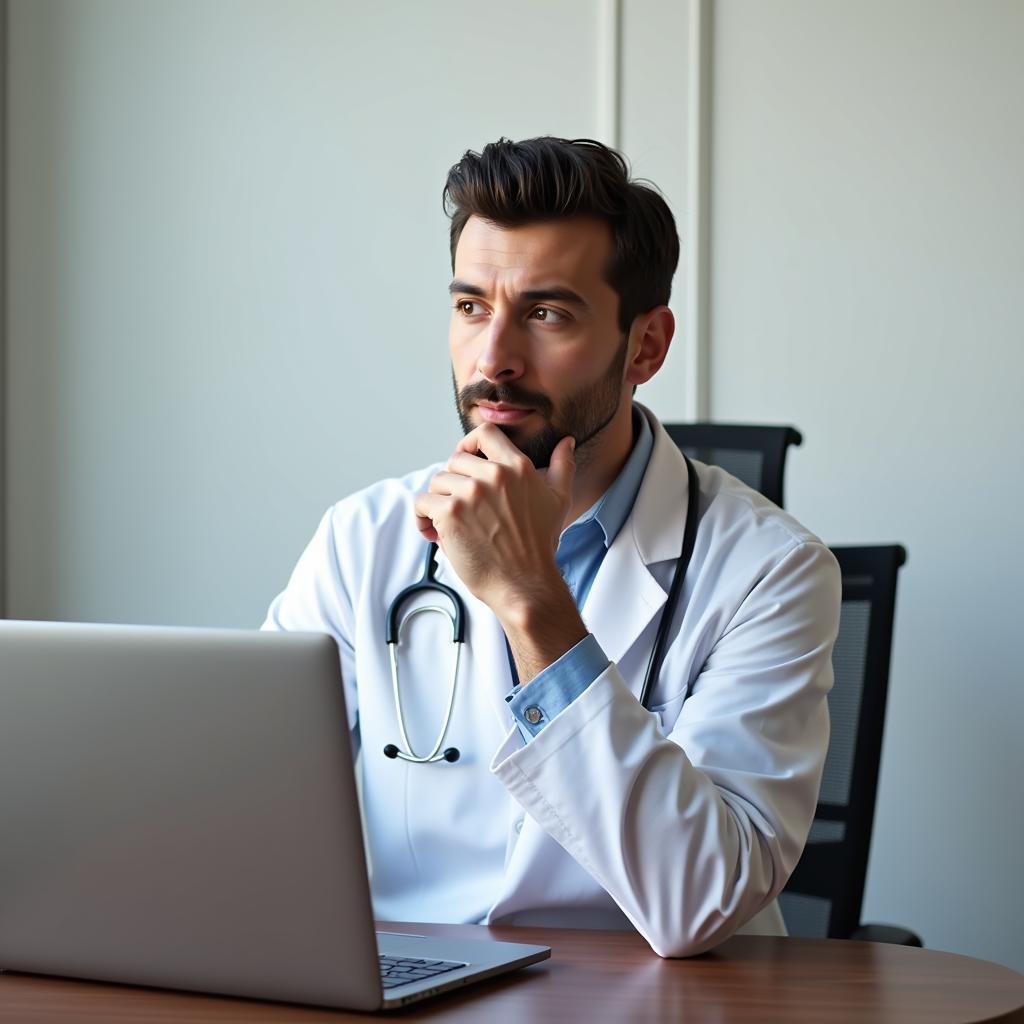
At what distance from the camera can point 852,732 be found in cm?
182

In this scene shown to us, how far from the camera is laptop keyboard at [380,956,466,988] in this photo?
0.93 m

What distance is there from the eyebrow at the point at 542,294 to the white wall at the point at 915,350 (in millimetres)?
1043

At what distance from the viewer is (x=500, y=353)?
154 cm

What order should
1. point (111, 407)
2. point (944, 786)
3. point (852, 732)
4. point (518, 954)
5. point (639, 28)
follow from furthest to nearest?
point (111, 407) → point (639, 28) → point (944, 786) → point (852, 732) → point (518, 954)

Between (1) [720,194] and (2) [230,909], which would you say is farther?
(1) [720,194]

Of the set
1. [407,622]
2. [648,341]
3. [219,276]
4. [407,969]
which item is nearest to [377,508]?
[407,622]

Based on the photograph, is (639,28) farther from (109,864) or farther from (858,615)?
(109,864)

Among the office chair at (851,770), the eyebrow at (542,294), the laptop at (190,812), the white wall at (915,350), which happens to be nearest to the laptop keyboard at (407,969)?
the laptop at (190,812)

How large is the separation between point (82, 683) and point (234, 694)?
111 mm

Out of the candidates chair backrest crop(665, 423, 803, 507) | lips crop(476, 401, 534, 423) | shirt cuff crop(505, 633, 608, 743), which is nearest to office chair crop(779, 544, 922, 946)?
chair backrest crop(665, 423, 803, 507)

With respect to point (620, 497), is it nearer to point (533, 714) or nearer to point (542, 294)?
point (542, 294)

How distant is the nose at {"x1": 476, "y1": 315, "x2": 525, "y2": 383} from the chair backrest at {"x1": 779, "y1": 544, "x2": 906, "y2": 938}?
2.08 ft

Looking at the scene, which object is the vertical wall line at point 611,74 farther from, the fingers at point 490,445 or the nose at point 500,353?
the fingers at point 490,445

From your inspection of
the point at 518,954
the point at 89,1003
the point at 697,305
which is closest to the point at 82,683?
the point at 89,1003
